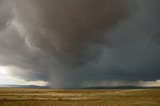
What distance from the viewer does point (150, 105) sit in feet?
162

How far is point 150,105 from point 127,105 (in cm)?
553

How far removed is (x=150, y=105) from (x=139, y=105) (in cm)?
264

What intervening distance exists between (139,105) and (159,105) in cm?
469

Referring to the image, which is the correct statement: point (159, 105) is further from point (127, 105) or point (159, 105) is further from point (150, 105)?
point (127, 105)

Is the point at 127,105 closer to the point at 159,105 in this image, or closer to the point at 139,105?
the point at 139,105

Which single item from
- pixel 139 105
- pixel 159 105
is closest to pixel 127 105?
pixel 139 105

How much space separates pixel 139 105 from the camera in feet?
163

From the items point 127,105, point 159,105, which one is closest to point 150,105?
point 159,105

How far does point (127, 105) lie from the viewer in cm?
5038

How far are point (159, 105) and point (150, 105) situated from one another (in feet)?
6.81

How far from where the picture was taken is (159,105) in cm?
4878
